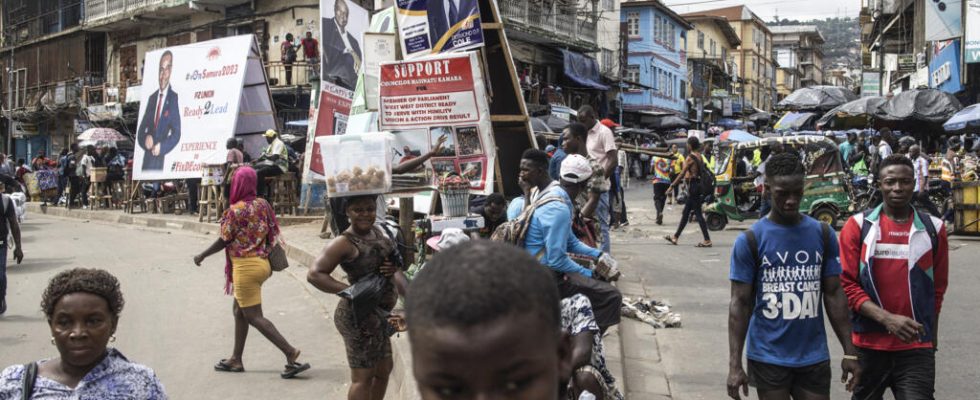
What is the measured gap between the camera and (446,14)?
7809 mm

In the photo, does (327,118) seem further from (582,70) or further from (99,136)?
(582,70)

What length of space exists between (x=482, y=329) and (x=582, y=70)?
113 feet

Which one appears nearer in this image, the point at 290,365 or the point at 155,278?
the point at 290,365

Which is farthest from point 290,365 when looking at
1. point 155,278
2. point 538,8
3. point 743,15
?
point 743,15

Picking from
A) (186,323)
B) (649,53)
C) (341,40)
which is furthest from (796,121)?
(186,323)

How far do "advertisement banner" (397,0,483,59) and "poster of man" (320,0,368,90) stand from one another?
4645mm

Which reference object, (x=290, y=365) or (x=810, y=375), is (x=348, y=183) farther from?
(x=810, y=375)

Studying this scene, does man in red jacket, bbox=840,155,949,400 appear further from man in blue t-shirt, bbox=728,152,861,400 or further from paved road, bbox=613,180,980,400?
paved road, bbox=613,180,980,400

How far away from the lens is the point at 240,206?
6.70 metres

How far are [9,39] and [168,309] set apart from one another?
41418 mm

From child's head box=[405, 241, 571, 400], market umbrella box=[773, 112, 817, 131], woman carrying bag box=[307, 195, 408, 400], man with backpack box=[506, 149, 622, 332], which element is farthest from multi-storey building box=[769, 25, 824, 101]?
child's head box=[405, 241, 571, 400]

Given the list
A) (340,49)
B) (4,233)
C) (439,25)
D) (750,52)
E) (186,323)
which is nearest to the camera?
(439,25)

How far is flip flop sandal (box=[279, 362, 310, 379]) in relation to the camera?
6730 mm

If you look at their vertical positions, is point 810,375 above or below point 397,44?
below
